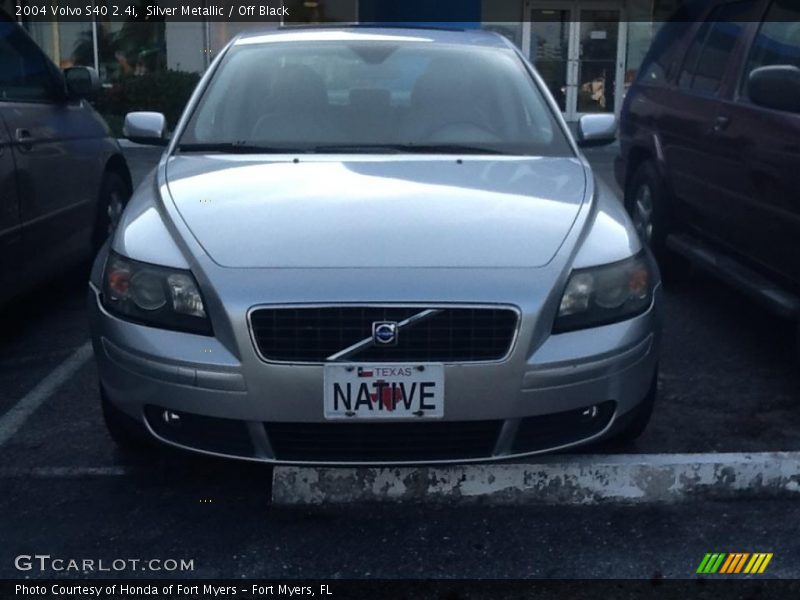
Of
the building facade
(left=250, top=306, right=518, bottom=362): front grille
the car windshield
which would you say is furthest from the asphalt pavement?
the building facade

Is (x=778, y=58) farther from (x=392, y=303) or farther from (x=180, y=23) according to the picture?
(x=180, y=23)

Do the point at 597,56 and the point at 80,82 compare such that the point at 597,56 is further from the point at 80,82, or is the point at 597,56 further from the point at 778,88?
the point at 778,88

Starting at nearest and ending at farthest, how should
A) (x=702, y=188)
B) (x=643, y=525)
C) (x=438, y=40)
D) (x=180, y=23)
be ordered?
1. (x=643, y=525)
2. (x=438, y=40)
3. (x=702, y=188)
4. (x=180, y=23)

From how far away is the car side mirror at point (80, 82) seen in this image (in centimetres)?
592

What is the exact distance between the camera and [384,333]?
307cm

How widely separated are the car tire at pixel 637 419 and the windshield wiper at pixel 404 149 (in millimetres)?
1157

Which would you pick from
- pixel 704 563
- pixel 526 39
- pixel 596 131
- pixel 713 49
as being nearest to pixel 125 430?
pixel 704 563

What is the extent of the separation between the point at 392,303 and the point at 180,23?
1811 centimetres

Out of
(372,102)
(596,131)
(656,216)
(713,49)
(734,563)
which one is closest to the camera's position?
(734,563)

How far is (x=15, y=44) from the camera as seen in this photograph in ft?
18.5

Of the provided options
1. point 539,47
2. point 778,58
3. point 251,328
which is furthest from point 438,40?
point 539,47

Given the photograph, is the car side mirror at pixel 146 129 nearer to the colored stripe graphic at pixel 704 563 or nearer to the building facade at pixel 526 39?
the colored stripe graphic at pixel 704 563

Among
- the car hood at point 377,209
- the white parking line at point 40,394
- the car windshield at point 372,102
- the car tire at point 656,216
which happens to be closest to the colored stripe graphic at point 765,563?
the car hood at point 377,209

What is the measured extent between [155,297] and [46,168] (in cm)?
238
